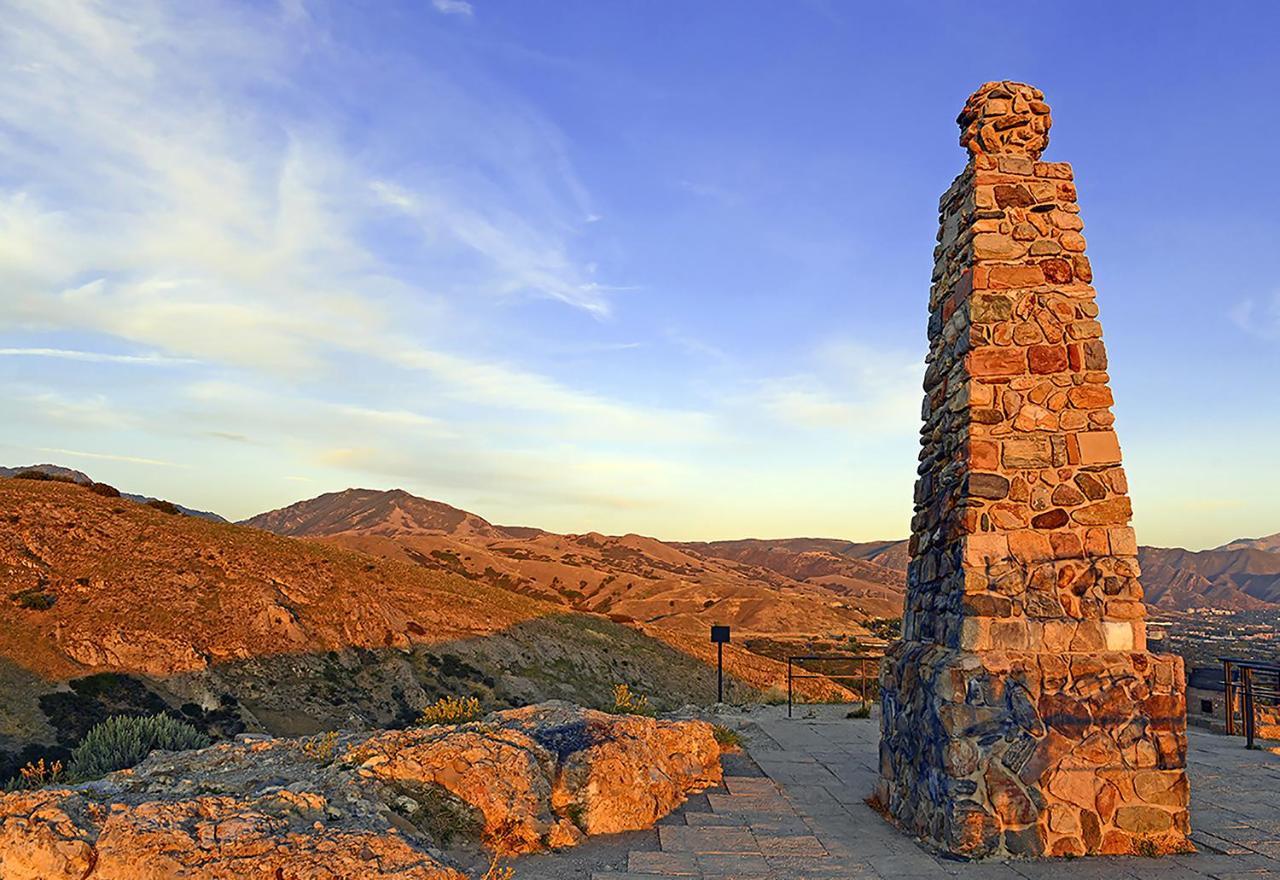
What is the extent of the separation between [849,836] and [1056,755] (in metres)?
1.80

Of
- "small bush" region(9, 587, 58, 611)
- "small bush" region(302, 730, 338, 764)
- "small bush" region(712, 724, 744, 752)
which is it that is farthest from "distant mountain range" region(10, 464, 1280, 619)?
"small bush" region(9, 587, 58, 611)

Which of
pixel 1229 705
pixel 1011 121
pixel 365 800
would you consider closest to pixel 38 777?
pixel 365 800

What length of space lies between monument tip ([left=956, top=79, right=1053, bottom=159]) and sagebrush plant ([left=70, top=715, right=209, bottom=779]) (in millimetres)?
12630

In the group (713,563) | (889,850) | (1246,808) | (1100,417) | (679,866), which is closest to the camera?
(679,866)

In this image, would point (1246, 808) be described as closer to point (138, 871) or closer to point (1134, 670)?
point (1134, 670)

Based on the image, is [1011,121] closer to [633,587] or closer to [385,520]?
[633,587]

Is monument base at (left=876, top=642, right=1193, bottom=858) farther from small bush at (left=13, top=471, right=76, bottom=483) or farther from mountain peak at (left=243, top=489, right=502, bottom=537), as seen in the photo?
mountain peak at (left=243, top=489, right=502, bottom=537)

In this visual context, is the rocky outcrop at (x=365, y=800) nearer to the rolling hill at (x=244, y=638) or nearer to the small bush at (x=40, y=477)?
the rolling hill at (x=244, y=638)

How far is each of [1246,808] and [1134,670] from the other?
252 cm

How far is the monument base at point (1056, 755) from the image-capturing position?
6.36m

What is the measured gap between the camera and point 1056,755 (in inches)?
255

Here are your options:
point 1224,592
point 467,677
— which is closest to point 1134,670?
point 467,677

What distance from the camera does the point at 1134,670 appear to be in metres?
6.68

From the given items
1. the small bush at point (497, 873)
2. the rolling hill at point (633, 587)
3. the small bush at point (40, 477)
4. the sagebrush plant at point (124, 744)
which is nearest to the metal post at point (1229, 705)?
the small bush at point (497, 873)
